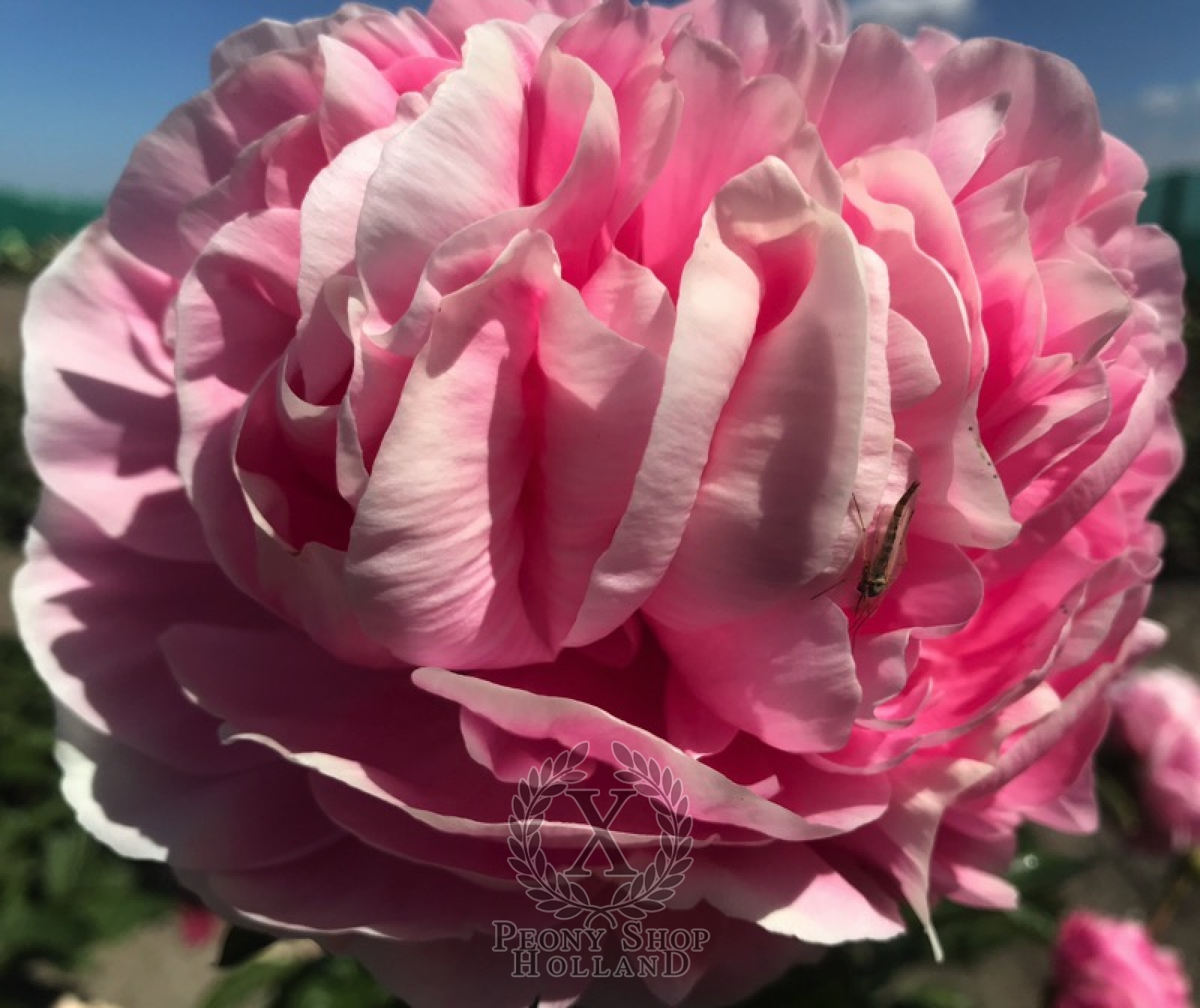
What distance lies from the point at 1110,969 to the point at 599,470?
986 mm

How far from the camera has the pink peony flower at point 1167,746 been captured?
1.10 metres

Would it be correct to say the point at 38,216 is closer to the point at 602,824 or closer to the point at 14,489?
the point at 14,489

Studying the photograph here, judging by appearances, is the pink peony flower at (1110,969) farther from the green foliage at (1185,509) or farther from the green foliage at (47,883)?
the green foliage at (1185,509)

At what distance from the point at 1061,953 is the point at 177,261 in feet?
3.64

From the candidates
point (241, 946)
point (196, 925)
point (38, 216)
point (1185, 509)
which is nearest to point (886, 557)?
point (241, 946)

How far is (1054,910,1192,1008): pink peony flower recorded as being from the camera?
1.00 m

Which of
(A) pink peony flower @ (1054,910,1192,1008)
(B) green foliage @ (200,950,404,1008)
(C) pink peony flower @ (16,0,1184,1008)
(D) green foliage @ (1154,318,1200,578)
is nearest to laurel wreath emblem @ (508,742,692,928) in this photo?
(C) pink peony flower @ (16,0,1184,1008)

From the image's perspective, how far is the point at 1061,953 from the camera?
106 centimetres

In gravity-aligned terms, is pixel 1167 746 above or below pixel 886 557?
below

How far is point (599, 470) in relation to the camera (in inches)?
13.8

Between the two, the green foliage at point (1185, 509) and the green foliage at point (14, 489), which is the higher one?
the green foliage at point (1185, 509)

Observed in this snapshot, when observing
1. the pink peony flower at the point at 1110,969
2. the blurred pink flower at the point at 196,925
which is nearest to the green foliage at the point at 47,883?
the blurred pink flower at the point at 196,925

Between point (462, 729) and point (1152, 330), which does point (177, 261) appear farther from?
point (1152, 330)

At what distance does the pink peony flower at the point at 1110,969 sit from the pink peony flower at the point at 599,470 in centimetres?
70
